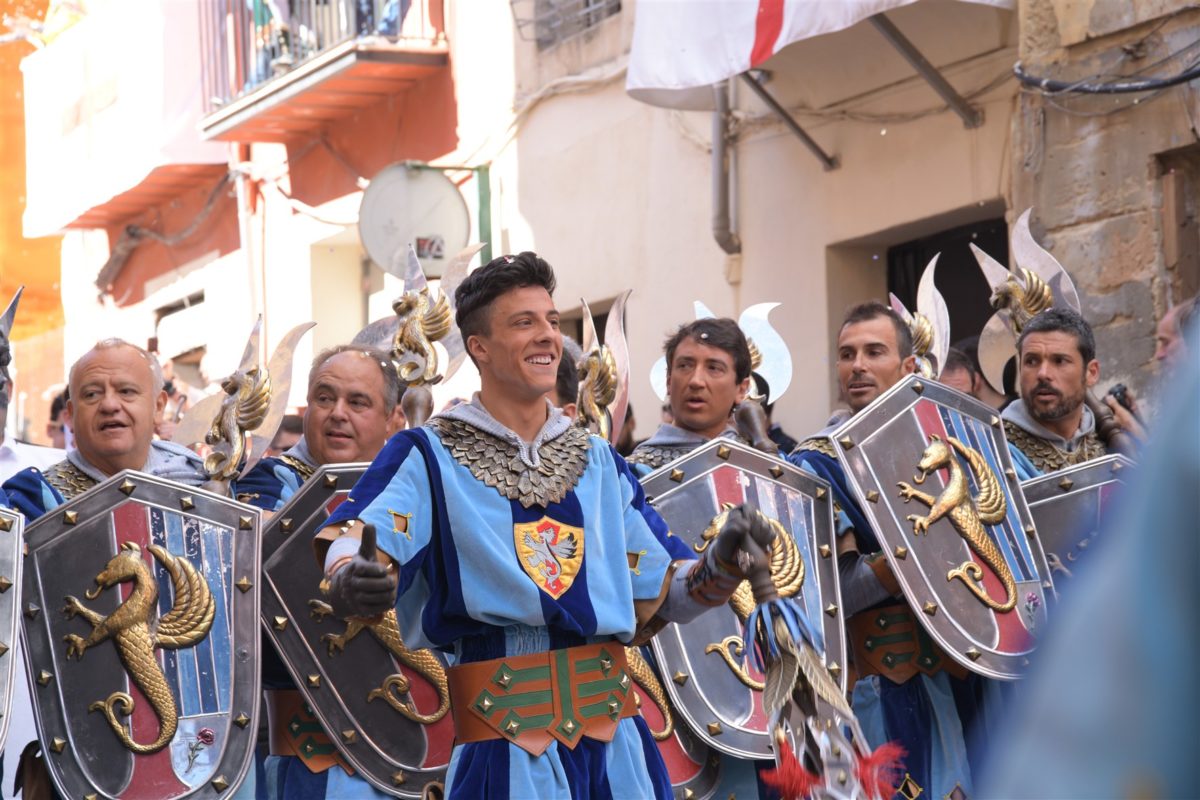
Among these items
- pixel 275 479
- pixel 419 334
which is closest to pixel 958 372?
pixel 419 334

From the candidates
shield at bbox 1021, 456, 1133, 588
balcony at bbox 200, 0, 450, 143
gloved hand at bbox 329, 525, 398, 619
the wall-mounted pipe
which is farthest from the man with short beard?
balcony at bbox 200, 0, 450, 143

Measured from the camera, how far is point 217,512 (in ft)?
15.4

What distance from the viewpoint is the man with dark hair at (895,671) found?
5.23 meters

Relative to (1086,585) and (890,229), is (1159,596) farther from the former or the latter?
(890,229)

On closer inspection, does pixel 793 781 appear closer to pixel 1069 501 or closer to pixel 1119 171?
pixel 1069 501

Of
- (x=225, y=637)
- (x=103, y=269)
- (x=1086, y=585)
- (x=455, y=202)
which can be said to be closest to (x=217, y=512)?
(x=225, y=637)

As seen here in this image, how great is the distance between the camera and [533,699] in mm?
3557

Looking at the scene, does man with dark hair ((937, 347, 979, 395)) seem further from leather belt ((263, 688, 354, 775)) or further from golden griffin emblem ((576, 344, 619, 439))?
leather belt ((263, 688, 354, 775))

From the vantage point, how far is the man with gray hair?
15.3 ft

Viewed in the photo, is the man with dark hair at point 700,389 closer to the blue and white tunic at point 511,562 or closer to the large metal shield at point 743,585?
the large metal shield at point 743,585

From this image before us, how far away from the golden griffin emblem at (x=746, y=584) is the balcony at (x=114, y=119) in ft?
39.3

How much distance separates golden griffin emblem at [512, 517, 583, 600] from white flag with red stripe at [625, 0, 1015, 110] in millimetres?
5131

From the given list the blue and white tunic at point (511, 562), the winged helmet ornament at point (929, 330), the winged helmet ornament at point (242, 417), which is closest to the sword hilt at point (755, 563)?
the blue and white tunic at point (511, 562)

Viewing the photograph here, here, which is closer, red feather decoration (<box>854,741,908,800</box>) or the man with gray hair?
red feather decoration (<box>854,741,908,800</box>)
